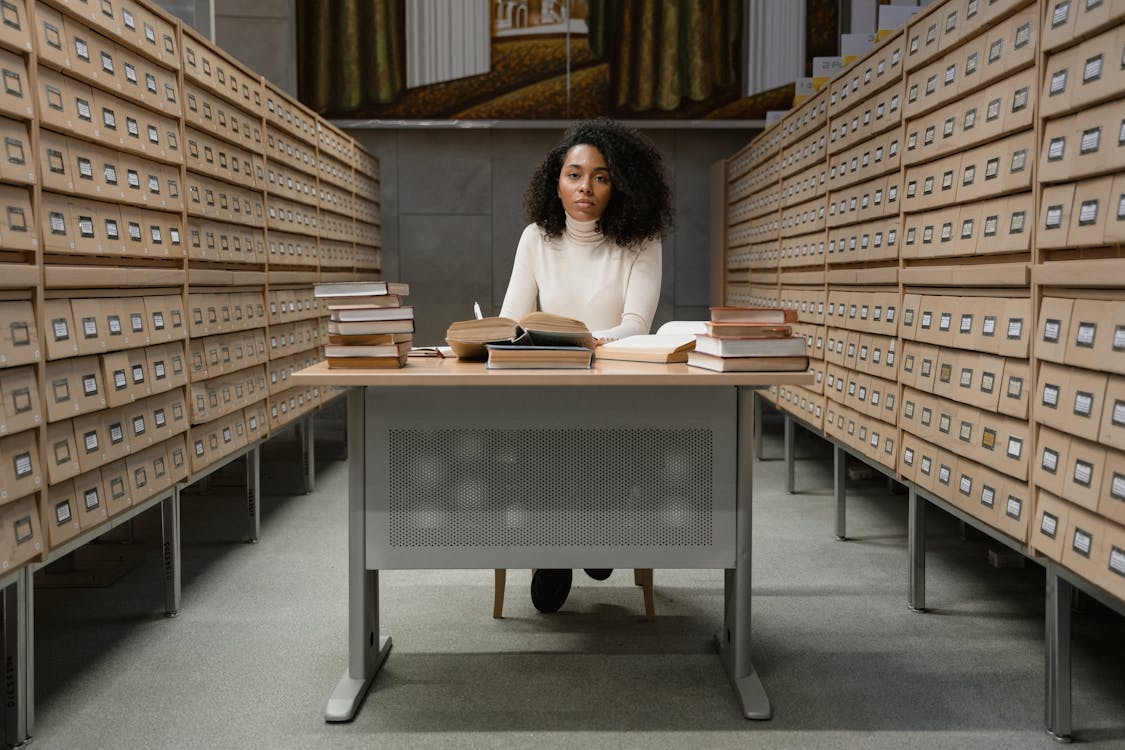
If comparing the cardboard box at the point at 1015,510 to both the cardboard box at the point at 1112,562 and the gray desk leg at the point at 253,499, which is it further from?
the gray desk leg at the point at 253,499

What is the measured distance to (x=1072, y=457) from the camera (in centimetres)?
211

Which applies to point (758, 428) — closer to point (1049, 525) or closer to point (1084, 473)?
point (1049, 525)

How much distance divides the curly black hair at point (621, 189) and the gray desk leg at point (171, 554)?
155 cm

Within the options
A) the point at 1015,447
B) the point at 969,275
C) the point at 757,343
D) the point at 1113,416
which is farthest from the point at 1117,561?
the point at 969,275

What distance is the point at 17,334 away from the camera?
87.6 inches

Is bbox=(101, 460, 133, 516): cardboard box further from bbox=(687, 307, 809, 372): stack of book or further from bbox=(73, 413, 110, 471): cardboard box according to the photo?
bbox=(687, 307, 809, 372): stack of book

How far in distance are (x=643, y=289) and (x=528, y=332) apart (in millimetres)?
934

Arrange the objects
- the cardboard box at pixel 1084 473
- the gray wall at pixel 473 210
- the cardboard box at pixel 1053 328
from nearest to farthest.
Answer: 1. the cardboard box at pixel 1084 473
2. the cardboard box at pixel 1053 328
3. the gray wall at pixel 473 210

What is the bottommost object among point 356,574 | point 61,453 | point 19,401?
point 356,574

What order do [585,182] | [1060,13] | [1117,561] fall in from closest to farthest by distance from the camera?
[1117,561] → [1060,13] → [585,182]

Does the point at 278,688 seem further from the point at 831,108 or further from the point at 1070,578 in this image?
the point at 831,108

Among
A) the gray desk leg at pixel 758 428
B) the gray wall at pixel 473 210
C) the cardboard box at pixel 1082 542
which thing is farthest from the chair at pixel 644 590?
the gray wall at pixel 473 210

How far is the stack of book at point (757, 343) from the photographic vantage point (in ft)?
7.30

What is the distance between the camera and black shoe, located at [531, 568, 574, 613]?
3098mm
